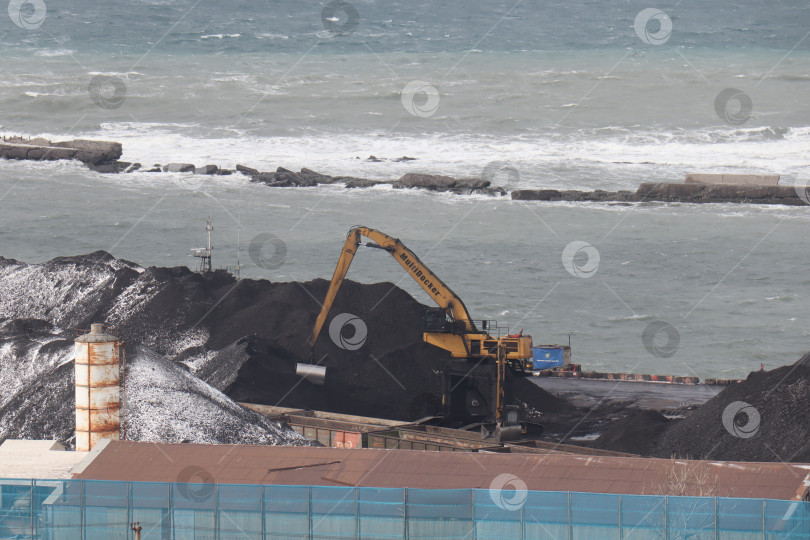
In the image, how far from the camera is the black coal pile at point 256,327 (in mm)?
43344

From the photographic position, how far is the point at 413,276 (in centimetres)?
4284

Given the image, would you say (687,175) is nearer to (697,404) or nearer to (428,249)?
(428,249)

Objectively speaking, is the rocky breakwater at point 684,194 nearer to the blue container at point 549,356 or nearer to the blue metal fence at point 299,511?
the blue container at point 549,356

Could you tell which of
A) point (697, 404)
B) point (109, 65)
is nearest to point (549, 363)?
point (697, 404)

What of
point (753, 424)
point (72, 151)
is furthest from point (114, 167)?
point (753, 424)

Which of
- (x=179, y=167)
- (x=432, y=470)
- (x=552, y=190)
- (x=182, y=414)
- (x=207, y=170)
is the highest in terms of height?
(x=179, y=167)

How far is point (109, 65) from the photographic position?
124m

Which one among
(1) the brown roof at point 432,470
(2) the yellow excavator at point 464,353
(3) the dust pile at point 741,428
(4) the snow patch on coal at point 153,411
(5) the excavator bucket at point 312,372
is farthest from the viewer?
(5) the excavator bucket at point 312,372

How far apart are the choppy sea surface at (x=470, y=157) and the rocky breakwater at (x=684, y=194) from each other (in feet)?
6.81

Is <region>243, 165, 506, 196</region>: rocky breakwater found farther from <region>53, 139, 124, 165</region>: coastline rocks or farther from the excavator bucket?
the excavator bucket

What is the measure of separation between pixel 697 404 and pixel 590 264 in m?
25.6

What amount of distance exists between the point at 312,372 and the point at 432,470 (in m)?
17.3

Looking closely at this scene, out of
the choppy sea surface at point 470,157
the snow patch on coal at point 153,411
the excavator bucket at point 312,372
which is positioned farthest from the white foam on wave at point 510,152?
the snow patch on coal at point 153,411

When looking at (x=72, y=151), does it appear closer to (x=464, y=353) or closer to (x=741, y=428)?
(x=464, y=353)
